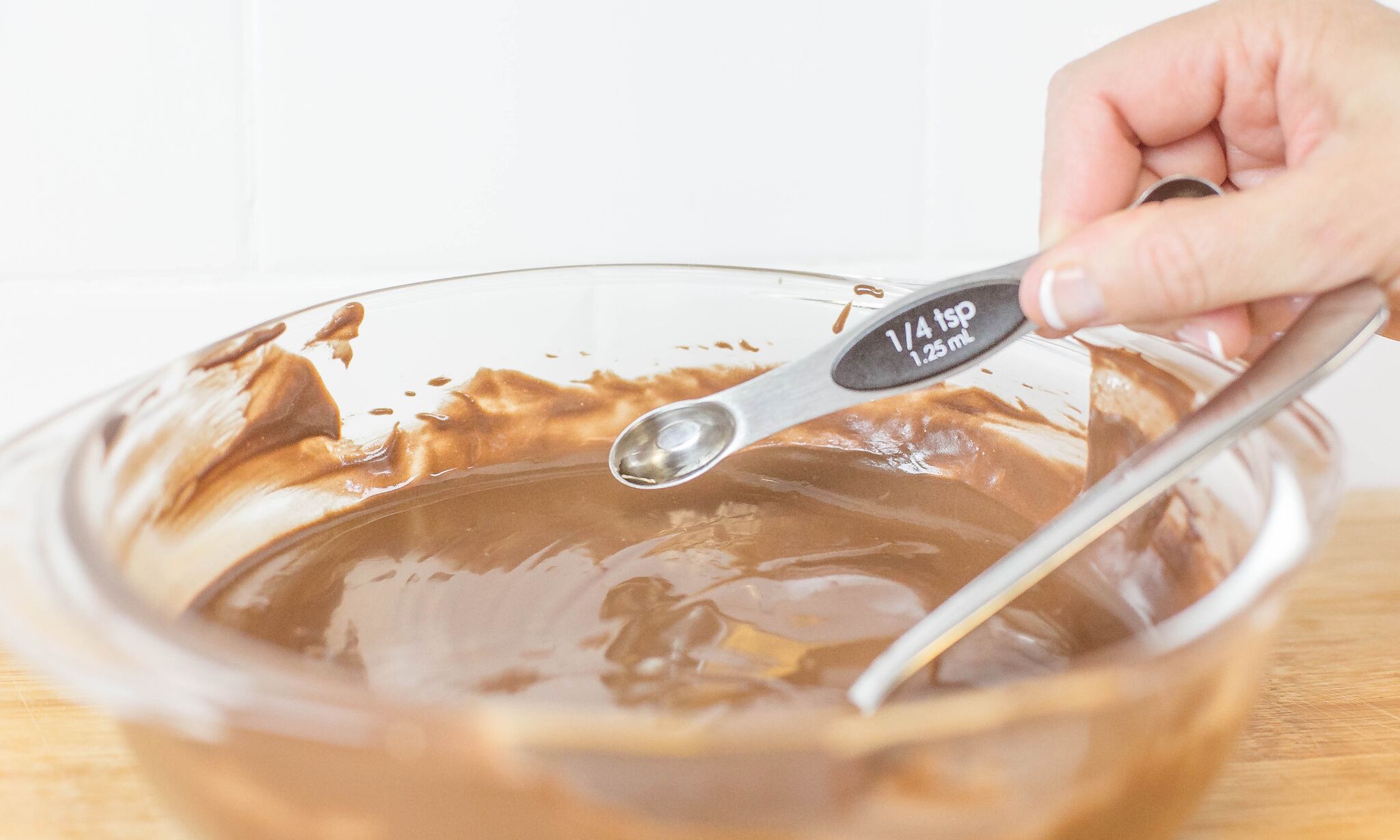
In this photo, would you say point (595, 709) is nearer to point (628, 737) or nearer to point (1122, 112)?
point (628, 737)

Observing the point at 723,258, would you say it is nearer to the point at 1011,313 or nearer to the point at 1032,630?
the point at 1011,313

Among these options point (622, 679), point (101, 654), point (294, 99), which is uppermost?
point (294, 99)

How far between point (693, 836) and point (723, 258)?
797 mm

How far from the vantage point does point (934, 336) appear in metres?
0.75

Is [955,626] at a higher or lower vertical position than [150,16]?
lower

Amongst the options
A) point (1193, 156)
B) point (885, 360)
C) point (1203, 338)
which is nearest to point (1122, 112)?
point (1193, 156)

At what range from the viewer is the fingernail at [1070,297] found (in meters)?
0.66

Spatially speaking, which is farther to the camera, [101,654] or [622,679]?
[622,679]

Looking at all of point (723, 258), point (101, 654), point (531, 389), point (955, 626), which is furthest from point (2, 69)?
point (955, 626)

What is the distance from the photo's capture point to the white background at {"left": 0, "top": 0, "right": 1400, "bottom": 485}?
985mm

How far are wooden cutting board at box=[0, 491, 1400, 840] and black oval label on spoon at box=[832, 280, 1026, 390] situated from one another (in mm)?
282

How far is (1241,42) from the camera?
2.71ft

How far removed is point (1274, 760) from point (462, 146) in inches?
31.3

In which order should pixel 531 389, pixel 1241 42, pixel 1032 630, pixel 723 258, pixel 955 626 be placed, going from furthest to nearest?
pixel 723 258 → pixel 531 389 → pixel 1241 42 → pixel 1032 630 → pixel 955 626
